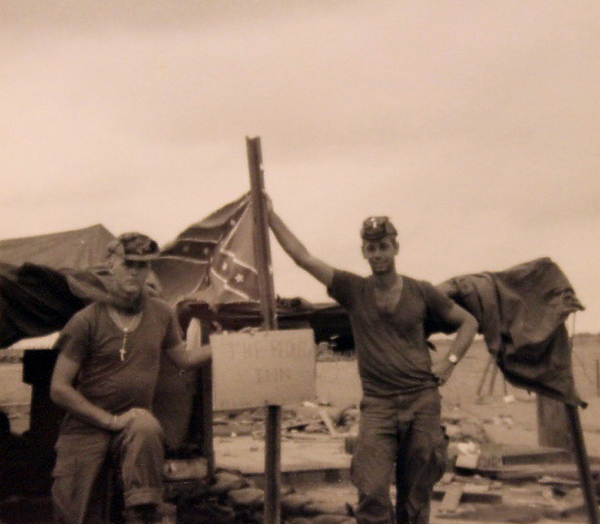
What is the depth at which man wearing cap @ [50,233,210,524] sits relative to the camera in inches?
202

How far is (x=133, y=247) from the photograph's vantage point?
540 centimetres

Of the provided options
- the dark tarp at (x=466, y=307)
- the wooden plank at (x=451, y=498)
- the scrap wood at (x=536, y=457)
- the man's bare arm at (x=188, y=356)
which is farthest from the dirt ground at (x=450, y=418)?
the man's bare arm at (x=188, y=356)

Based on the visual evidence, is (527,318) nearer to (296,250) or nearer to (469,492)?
(296,250)

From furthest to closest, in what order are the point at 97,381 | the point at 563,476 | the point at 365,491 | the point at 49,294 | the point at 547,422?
the point at 547,422 < the point at 563,476 < the point at 49,294 < the point at 365,491 < the point at 97,381

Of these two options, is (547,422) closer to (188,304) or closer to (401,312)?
(188,304)

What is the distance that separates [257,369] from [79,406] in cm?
99

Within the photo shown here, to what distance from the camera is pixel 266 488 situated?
210 inches

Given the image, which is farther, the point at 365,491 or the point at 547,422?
the point at 547,422

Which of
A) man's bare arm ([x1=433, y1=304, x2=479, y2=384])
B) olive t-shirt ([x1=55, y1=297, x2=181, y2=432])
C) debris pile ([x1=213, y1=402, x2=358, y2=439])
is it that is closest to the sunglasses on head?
olive t-shirt ([x1=55, y1=297, x2=181, y2=432])

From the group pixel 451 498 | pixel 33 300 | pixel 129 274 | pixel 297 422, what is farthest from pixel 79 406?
pixel 297 422

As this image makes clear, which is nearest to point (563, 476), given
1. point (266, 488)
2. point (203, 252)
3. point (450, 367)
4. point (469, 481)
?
point (469, 481)

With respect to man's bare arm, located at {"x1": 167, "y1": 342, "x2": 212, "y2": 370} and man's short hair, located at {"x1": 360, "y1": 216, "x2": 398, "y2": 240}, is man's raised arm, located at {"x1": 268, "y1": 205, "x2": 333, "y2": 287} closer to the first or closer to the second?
man's short hair, located at {"x1": 360, "y1": 216, "x2": 398, "y2": 240}

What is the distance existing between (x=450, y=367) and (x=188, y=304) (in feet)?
9.43

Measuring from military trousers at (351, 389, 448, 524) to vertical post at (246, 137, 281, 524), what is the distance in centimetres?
65
